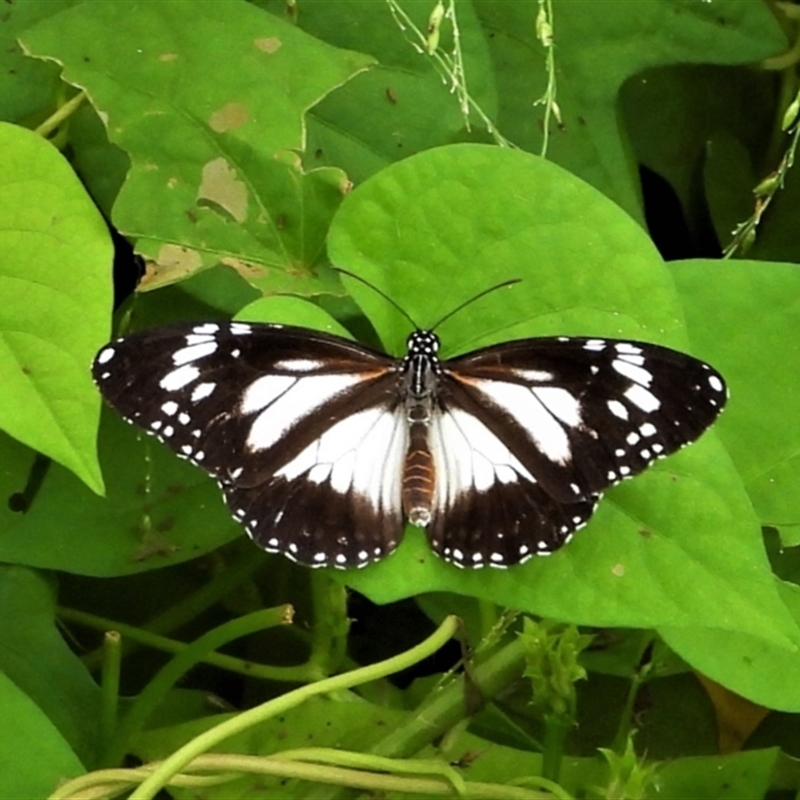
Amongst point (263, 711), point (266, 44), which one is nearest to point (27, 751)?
point (263, 711)

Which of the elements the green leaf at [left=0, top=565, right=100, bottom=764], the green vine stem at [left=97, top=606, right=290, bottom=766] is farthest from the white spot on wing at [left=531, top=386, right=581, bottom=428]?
the green leaf at [left=0, top=565, right=100, bottom=764]

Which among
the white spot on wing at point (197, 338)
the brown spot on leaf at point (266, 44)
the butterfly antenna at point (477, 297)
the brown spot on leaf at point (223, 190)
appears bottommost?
the white spot on wing at point (197, 338)

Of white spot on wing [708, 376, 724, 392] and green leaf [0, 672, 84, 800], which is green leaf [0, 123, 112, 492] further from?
white spot on wing [708, 376, 724, 392]

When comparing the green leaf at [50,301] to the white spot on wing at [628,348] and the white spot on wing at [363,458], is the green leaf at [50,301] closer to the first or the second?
the white spot on wing at [363,458]

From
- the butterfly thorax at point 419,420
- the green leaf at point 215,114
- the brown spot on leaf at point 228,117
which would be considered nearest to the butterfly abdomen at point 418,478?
the butterfly thorax at point 419,420

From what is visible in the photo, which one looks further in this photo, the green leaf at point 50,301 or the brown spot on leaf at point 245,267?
the brown spot on leaf at point 245,267
